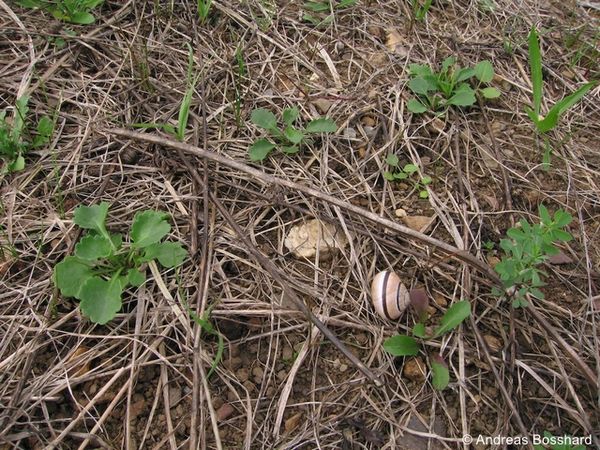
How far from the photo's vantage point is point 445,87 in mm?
1790

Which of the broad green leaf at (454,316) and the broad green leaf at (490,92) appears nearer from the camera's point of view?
the broad green leaf at (454,316)

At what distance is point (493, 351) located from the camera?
1.35 m

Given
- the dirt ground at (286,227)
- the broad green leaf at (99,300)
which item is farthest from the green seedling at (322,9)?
the broad green leaf at (99,300)

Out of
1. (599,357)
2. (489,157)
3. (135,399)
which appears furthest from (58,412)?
(489,157)

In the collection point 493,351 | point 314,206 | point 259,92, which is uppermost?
point 259,92

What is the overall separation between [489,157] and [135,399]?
1.33 metres

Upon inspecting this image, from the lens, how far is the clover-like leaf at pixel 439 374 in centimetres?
126

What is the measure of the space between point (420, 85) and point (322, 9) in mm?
563

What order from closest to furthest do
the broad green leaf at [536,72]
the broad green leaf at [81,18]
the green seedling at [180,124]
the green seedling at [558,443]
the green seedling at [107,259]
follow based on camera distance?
the green seedling at [558,443]
the green seedling at [107,259]
the green seedling at [180,124]
the broad green leaf at [536,72]
the broad green leaf at [81,18]

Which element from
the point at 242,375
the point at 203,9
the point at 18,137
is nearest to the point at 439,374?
the point at 242,375

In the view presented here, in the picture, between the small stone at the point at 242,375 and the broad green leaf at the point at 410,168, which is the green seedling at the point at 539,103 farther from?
the small stone at the point at 242,375

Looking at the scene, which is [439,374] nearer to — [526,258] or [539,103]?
[526,258]

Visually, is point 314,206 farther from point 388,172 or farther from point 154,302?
point 154,302

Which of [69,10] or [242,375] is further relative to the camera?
[69,10]
